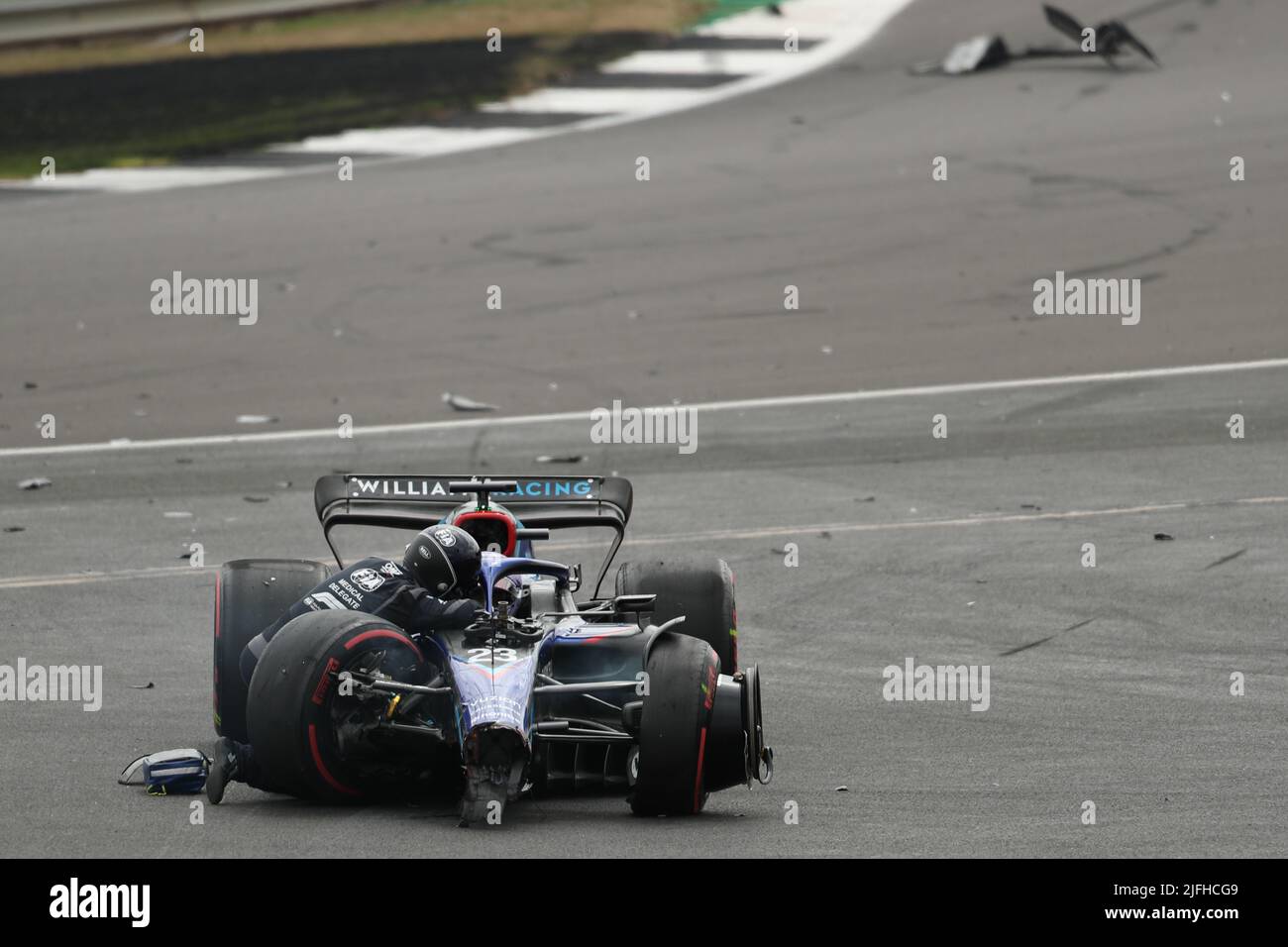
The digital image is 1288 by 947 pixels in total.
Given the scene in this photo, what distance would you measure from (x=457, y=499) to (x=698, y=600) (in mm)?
1365

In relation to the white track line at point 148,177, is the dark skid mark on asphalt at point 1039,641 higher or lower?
lower

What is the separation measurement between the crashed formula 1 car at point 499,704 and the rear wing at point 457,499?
2.60 feet

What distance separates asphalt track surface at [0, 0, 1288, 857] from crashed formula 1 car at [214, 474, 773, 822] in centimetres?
20

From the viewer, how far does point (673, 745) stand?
8242 mm

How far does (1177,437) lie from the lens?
1628 cm

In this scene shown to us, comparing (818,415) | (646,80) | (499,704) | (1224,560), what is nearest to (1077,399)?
(818,415)

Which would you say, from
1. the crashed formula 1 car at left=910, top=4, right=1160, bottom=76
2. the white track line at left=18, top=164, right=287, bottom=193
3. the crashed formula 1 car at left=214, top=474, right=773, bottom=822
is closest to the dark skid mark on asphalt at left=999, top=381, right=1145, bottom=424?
the crashed formula 1 car at left=214, top=474, right=773, bottom=822

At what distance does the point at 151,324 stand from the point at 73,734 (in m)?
10.6

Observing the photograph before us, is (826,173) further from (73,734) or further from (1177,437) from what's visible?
(73,734)

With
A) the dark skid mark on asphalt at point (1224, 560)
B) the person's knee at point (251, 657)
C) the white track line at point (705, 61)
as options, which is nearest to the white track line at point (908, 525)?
the dark skid mark on asphalt at point (1224, 560)

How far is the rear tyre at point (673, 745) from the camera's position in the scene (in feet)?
27.0

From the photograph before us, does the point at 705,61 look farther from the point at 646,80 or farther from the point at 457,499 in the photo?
the point at 457,499

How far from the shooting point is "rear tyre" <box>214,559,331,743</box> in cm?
927

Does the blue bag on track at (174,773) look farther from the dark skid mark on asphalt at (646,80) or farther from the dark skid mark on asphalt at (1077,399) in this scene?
the dark skid mark on asphalt at (646,80)
